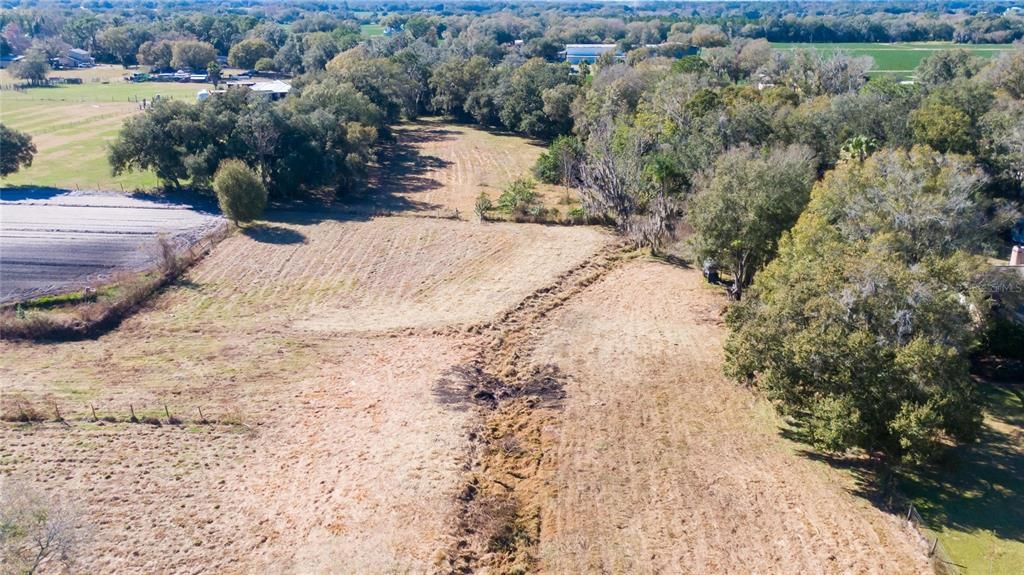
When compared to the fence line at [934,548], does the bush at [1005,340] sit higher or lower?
higher

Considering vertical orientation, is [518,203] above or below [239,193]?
below

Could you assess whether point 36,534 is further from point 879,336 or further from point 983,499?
point 983,499

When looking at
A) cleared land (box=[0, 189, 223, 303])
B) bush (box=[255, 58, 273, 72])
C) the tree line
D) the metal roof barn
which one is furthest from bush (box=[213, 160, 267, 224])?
the metal roof barn

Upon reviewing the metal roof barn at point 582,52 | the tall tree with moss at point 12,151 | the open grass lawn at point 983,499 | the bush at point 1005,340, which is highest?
the metal roof barn at point 582,52

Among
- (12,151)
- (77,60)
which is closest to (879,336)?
(12,151)

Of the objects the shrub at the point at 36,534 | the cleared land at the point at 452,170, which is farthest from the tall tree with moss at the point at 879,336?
the cleared land at the point at 452,170

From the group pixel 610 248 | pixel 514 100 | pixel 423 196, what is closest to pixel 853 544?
pixel 610 248

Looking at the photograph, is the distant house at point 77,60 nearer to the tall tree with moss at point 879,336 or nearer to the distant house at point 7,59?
the distant house at point 7,59
